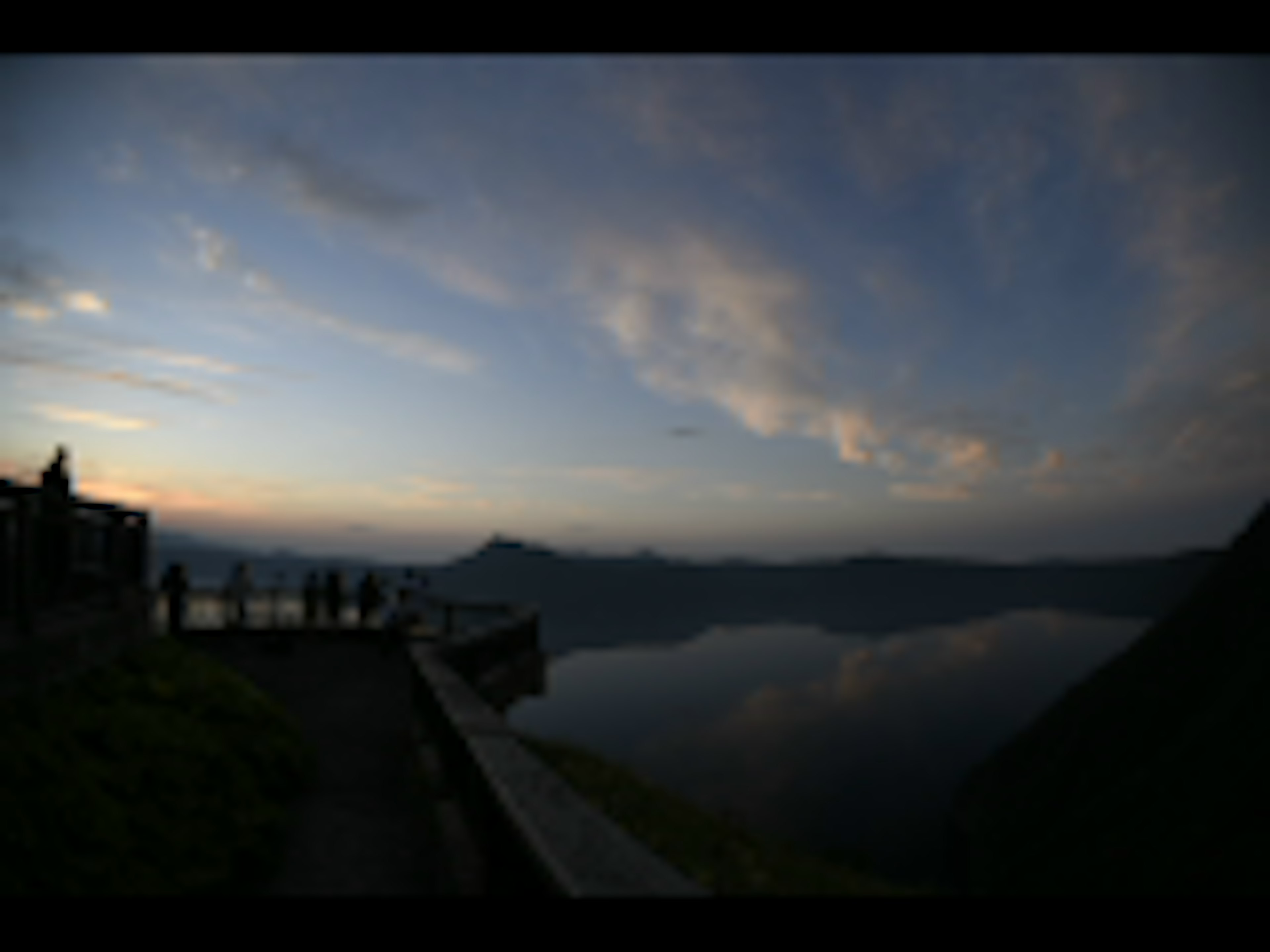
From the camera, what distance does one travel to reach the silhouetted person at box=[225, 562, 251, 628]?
17734mm

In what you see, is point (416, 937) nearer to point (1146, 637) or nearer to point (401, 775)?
point (401, 775)

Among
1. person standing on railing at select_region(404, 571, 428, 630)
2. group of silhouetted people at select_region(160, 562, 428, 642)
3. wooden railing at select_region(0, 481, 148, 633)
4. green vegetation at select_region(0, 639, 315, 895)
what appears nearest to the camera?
green vegetation at select_region(0, 639, 315, 895)

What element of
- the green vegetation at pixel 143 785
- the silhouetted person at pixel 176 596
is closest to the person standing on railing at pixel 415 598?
the silhouetted person at pixel 176 596

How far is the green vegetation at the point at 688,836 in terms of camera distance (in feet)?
34.0

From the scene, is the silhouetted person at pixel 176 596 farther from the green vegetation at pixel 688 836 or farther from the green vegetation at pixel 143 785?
the green vegetation at pixel 143 785

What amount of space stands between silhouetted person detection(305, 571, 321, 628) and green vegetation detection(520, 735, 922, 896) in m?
7.35

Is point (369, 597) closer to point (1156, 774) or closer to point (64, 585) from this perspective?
point (64, 585)

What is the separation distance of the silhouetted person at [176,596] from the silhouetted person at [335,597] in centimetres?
332

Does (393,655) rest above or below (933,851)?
above

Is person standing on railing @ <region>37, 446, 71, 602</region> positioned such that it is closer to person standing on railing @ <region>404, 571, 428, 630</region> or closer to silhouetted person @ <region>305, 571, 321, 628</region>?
person standing on railing @ <region>404, 571, 428, 630</region>

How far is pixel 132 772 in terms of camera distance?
16.7ft

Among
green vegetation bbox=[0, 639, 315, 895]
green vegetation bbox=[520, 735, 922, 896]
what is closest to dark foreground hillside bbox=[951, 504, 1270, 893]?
green vegetation bbox=[520, 735, 922, 896]

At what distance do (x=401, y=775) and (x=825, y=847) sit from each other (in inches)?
5803
